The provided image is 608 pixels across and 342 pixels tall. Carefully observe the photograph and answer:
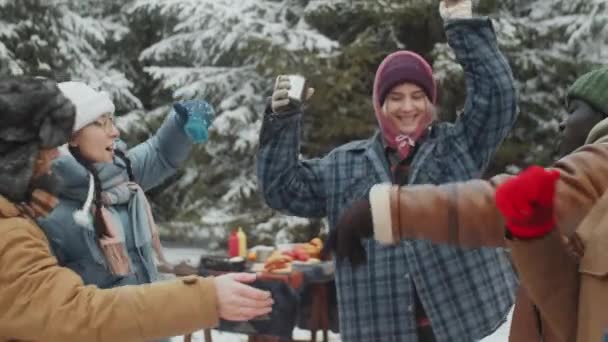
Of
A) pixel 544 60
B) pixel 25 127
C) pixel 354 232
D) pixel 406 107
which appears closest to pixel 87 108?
pixel 25 127

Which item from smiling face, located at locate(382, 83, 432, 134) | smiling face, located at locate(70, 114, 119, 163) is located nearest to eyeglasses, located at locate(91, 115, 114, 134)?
smiling face, located at locate(70, 114, 119, 163)

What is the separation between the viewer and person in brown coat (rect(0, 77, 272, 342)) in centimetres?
179

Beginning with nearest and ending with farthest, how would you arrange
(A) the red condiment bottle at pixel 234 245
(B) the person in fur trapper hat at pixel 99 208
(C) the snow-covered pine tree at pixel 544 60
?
(B) the person in fur trapper hat at pixel 99 208 → (A) the red condiment bottle at pixel 234 245 → (C) the snow-covered pine tree at pixel 544 60

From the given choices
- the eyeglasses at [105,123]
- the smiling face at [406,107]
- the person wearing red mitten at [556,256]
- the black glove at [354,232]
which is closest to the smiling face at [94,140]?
the eyeglasses at [105,123]

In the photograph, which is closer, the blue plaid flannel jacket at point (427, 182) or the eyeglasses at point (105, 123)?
the blue plaid flannel jacket at point (427, 182)

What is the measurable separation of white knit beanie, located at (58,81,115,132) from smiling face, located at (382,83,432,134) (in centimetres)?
105

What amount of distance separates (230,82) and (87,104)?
6855 mm

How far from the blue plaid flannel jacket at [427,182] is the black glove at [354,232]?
927 mm

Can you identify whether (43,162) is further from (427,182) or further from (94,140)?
(427,182)

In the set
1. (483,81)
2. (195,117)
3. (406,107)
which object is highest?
(483,81)

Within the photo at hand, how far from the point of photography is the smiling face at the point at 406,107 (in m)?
2.64

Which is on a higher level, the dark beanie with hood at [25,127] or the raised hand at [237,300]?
the dark beanie with hood at [25,127]

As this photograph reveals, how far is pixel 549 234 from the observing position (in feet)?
4.26

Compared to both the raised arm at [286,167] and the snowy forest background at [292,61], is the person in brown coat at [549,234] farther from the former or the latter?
the snowy forest background at [292,61]
